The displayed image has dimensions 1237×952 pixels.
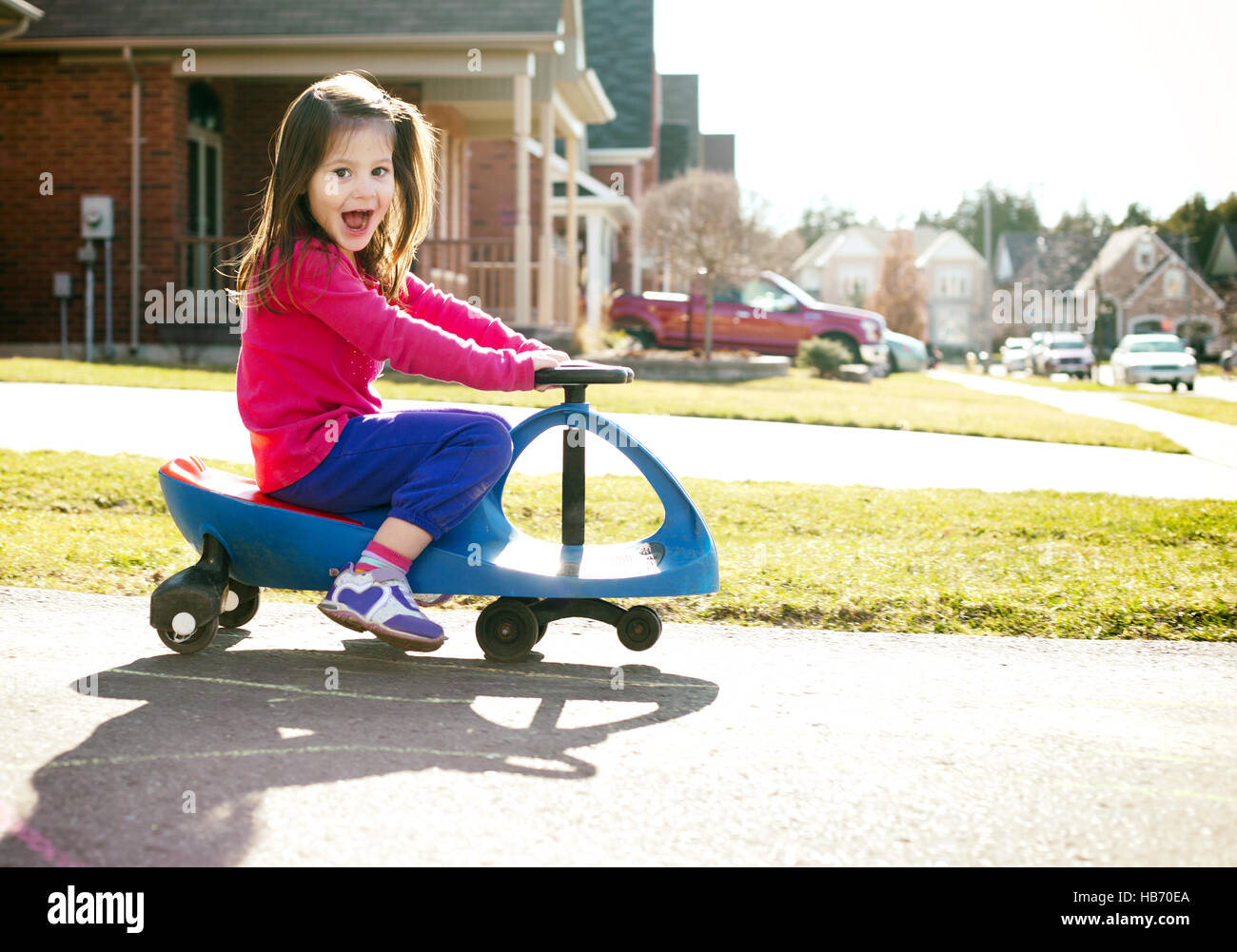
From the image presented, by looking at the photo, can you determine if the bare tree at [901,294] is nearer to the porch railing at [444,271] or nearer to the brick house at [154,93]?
the porch railing at [444,271]

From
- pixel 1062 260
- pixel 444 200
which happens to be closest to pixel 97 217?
pixel 444 200

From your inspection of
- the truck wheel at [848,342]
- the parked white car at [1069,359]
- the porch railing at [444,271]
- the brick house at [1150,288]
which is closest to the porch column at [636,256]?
the truck wheel at [848,342]

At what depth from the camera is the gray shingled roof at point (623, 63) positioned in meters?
33.7

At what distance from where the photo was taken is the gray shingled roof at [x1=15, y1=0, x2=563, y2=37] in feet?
50.1

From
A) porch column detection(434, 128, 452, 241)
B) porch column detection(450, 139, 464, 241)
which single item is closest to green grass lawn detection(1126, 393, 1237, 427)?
porch column detection(434, 128, 452, 241)

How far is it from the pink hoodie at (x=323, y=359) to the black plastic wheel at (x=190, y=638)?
1.39 ft

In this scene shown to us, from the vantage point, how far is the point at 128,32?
1520 cm

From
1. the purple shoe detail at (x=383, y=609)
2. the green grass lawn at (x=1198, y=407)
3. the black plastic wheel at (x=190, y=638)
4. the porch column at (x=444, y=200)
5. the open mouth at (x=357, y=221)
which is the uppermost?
the porch column at (x=444, y=200)

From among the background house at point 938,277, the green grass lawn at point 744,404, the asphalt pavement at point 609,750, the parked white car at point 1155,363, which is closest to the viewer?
the asphalt pavement at point 609,750

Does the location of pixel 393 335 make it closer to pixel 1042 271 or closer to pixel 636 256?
pixel 636 256
